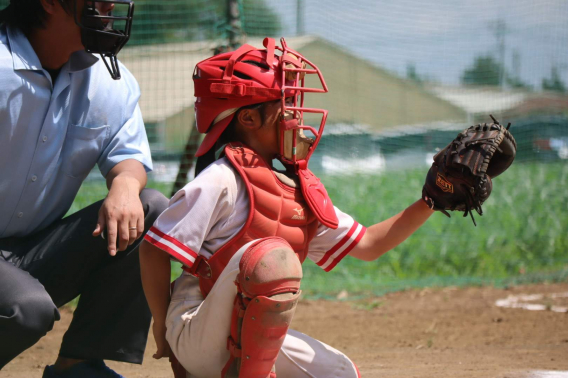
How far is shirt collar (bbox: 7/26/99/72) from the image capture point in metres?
2.45

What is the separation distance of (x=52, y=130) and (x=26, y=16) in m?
0.47

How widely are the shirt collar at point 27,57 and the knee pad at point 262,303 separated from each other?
120 centimetres

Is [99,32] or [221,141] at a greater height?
[99,32]

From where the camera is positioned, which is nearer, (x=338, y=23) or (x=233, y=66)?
(x=233, y=66)

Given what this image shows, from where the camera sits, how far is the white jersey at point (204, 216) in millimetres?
2010

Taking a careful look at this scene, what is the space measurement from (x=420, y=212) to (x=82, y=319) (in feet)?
4.65

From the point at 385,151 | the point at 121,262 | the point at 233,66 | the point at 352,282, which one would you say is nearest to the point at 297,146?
the point at 233,66

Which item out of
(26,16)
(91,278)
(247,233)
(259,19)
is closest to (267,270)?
(247,233)

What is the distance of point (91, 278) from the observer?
2621 millimetres

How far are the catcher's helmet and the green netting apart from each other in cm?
311

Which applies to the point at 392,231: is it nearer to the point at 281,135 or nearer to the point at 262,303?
the point at 281,135

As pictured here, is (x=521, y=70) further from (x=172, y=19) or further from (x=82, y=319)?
(x=82, y=319)

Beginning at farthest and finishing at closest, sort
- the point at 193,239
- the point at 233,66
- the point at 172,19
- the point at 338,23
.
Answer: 1. the point at 338,23
2. the point at 172,19
3. the point at 233,66
4. the point at 193,239

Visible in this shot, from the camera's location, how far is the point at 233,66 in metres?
2.19
